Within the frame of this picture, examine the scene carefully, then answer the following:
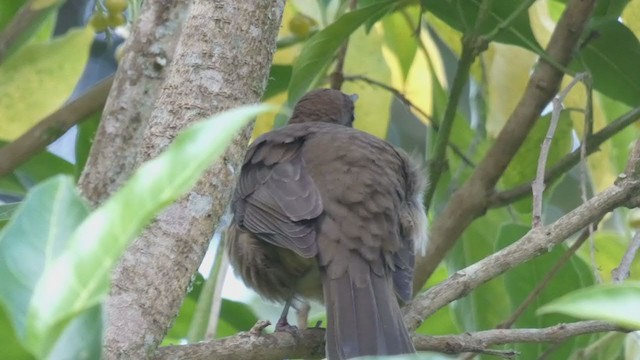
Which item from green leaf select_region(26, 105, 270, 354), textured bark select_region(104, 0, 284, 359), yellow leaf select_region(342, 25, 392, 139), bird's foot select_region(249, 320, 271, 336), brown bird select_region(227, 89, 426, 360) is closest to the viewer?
green leaf select_region(26, 105, 270, 354)

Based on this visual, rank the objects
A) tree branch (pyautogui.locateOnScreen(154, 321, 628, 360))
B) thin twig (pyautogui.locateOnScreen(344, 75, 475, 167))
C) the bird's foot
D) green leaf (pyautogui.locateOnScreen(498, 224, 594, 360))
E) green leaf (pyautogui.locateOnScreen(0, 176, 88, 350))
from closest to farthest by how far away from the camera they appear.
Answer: green leaf (pyautogui.locateOnScreen(0, 176, 88, 350))
tree branch (pyautogui.locateOnScreen(154, 321, 628, 360))
the bird's foot
green leaf (pyautogui.locateOnScreen(498, 224, 594, 360))
thin twig (pyautogui.locateOnScreen(344, 75, 475, 167))

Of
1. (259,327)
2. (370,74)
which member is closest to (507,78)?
(370,74)

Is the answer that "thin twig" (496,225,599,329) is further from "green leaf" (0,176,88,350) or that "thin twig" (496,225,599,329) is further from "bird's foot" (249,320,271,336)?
"green leaf" (0,176,88,350)

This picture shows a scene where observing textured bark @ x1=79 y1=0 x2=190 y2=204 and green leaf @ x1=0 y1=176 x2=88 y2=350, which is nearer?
green leaf @ x1=0 y1=176 x2=88 y2=350

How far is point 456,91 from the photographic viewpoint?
10.4ft

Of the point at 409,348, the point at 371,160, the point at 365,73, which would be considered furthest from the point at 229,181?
the point at 365,73

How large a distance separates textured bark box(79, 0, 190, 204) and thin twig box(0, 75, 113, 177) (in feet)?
0.82

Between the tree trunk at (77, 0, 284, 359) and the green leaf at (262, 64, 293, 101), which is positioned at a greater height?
the green leaf at (262, 64, 293, 101)

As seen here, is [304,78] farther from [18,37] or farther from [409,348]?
[409,348]

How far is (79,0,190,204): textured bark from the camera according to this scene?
271 cm

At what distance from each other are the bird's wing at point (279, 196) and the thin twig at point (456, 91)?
0.43m

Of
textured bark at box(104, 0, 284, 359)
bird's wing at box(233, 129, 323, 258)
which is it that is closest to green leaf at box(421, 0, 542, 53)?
bird's wing at box(233, 129, 323, 258)

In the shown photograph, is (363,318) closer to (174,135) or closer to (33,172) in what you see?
(174,135)

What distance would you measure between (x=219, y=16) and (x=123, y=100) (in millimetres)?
617
